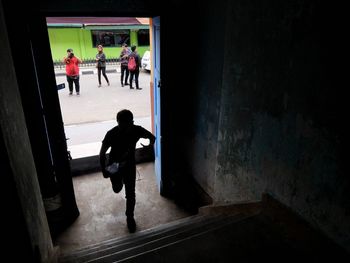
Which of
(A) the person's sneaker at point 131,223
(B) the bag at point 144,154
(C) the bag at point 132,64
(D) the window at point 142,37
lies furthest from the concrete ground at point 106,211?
(D) the window at point 142,37

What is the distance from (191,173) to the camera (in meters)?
4.39

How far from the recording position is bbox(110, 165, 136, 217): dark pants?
3350mm

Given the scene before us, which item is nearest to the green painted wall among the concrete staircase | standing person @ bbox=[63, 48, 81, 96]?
standing person @ bbox=[63, 48, 81, 96]

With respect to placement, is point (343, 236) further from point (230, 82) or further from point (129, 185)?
point (129, 185)

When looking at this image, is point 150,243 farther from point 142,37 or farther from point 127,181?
point 142,37

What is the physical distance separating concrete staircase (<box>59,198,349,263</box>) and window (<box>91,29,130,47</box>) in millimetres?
16573

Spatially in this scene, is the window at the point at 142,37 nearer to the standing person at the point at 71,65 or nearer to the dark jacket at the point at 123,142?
the standing person at the point at 71,65

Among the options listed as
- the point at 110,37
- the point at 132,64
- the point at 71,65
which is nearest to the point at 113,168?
the point at 71,65

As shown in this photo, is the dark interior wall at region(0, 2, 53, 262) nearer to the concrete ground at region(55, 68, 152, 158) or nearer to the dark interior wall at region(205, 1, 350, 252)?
the dark interior wall at region(205, 1, 350, 252)

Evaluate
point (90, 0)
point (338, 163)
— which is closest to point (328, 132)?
point (338, 163)

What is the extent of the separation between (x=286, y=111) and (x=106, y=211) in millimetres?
3003

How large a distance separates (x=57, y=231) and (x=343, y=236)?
11.0 feet

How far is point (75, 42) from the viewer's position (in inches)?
655

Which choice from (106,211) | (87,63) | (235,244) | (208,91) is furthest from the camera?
(87,63)
